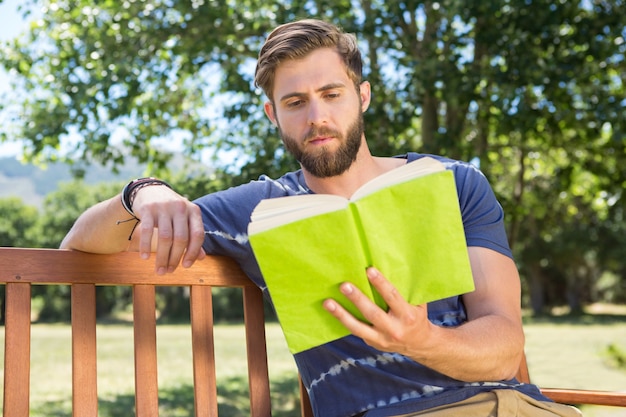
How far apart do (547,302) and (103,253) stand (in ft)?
139

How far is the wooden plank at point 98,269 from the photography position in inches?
74.5

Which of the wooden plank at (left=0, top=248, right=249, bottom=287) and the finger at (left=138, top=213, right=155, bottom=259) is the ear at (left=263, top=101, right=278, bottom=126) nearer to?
the wooden plank at (left=0, top=248, right=249, bottom=287)

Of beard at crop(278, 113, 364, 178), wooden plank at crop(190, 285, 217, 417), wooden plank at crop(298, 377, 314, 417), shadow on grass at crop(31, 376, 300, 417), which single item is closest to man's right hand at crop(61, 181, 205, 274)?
wooden plank at crop(190, 285, 217, 417)

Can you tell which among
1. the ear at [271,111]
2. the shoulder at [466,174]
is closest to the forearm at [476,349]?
the shoulder at [466,174]

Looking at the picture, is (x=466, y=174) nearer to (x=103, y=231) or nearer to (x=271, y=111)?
(x=271, y=111)

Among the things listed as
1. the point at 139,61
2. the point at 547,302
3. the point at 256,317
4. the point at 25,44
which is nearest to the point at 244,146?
the point at 139,61

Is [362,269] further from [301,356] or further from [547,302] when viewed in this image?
[547,302]

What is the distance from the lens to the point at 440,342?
157 cm

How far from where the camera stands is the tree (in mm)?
6660

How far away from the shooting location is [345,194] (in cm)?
240

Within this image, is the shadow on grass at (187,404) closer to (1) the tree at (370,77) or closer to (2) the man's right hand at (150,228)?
(1) the tree at (370,77)

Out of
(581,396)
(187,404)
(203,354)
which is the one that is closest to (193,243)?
(203,354)

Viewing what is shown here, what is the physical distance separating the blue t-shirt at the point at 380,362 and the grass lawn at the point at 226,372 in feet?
20.4

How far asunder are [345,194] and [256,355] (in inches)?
23.2
